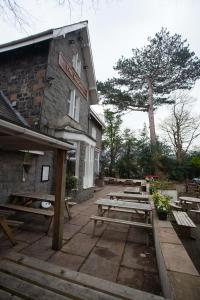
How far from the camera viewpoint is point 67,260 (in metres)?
3.06

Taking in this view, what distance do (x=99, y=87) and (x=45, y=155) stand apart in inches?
470

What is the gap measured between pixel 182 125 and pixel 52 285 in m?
21.9

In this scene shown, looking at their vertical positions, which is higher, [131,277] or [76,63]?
[76,63]

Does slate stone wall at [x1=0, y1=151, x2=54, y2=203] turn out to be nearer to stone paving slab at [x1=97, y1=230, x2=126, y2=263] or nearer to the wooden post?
the wooden post

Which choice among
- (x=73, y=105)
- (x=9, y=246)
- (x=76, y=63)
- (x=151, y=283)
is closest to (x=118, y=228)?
(x=151, y=283)

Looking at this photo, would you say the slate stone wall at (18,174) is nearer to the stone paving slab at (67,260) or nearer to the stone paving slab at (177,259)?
the stone paving slab at (67,260)

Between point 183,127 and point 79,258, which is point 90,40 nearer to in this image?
point 79,258

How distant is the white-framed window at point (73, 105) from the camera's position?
885cm

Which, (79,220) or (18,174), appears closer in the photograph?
(79,220)

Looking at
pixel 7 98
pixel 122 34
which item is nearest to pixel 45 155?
pixel 7 98

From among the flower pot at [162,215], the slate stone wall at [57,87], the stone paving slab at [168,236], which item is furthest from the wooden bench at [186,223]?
the slate stone wall at [57,87]

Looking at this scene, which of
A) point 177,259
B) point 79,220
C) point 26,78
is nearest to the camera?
point 177,259

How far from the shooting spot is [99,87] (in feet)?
54.7

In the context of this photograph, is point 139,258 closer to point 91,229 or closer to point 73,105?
point 91,229
